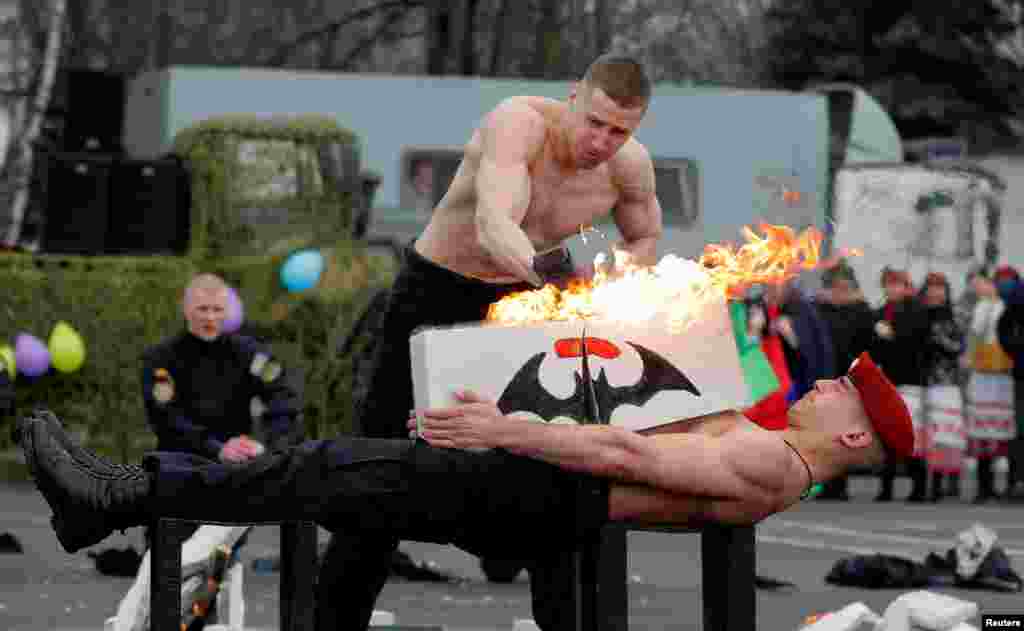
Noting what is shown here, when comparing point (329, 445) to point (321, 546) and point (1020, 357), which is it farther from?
point (1020, 357)

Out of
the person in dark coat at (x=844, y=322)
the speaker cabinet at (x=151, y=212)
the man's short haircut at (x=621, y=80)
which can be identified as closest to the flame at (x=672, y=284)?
the man's short haircut at (x=621, y=80)

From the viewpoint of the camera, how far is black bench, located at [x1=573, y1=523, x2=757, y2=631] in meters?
6.65

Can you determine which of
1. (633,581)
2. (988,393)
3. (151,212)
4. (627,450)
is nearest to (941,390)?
(988,393)

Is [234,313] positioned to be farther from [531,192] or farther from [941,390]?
[941,390]

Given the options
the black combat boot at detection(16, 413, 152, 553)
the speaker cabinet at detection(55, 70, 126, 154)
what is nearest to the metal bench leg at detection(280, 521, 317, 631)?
the black combat boot at detection(16, 413, 152, 553)

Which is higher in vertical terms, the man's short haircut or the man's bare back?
the man's short haircut

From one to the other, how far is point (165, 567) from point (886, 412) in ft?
7.16

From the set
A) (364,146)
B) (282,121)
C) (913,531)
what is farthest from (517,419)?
(364,146)

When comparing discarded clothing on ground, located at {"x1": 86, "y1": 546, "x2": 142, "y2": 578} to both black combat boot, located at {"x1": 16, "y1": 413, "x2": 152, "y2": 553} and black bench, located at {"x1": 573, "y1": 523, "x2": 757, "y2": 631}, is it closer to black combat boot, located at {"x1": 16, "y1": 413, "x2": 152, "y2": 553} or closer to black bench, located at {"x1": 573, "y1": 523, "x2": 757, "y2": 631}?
black combat boot, located at {"x1": 16, "y1": 413, "x2": 152, "y2": 553}

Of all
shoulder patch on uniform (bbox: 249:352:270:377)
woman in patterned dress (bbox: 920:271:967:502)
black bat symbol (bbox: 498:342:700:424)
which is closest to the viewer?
black bat symbol (bbox: 498:342:700:424)

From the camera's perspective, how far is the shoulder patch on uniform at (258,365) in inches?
440

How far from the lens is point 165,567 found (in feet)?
22.0

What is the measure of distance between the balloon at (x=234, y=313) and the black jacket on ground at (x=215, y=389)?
7.2 inches

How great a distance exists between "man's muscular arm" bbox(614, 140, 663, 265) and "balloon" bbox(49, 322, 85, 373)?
31.0 feet
